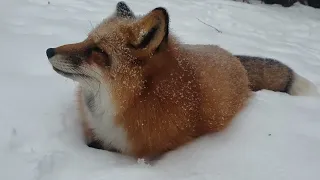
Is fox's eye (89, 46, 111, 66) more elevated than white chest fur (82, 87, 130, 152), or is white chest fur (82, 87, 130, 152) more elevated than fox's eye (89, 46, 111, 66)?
fox's eye (89, 46, 111, 66)

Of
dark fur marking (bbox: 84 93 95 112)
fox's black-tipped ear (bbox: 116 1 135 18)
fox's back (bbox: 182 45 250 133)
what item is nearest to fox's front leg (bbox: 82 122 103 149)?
dark fur marking (bbox: 84 93 95 112)

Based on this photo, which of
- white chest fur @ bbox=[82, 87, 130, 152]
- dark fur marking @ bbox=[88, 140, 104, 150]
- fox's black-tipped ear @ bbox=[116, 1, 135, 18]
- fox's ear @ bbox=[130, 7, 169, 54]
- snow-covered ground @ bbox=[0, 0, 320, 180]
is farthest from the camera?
fox's black-tipped ear @ bbox=[116, 1, 135, 18]

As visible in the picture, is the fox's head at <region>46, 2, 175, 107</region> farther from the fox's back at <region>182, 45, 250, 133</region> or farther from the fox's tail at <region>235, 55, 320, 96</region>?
the fox's tail at <region>235, 55, 320, 96</region>

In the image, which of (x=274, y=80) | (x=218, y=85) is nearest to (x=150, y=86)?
(x=218, y=85)

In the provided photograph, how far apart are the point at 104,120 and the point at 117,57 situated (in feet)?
1.65

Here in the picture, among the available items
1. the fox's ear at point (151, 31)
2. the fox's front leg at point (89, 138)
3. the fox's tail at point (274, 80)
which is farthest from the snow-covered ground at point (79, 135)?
the fox's ear at point (151, 31)

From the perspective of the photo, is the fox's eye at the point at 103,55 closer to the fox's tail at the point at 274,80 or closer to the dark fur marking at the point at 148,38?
the dark fur marking at the point at 148,38

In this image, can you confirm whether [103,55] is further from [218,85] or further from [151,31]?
[218,85]

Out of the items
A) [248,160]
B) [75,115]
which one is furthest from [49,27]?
[248,160]

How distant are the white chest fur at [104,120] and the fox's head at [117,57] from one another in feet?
0.48

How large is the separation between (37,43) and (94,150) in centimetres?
176

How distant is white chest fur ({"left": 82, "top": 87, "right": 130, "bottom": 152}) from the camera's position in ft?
9.40

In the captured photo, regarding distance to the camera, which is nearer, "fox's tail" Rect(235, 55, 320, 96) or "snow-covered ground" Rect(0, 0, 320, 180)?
"snow-covered ground" Rect(0, 0, 320, 180)

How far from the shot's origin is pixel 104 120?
2.95 meters
